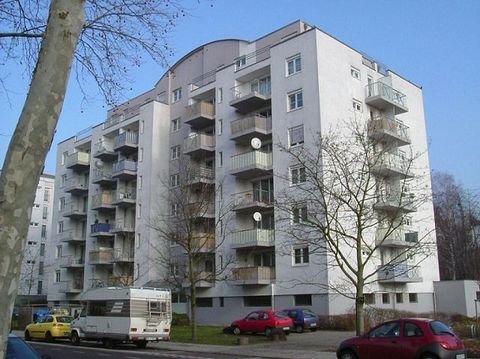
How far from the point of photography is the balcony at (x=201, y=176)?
136 ft

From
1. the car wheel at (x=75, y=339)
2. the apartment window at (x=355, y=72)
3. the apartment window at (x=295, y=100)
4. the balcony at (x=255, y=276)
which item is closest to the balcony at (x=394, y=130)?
the apartment window at (x=355, y=72)

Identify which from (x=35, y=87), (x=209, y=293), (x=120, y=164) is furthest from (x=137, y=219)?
(x=35, y=87)

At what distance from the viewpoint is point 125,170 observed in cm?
5184

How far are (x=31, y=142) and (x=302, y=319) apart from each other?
94.8 ft

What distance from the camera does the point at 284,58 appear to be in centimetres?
3994

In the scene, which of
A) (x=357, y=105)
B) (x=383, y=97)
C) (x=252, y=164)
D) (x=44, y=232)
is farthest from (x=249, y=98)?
(x=44, y=232)

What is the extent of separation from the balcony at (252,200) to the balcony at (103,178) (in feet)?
61.4

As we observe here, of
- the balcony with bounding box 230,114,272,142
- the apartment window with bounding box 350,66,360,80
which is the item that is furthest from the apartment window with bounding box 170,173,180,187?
the apartment window with bounding box 350,66,360,80

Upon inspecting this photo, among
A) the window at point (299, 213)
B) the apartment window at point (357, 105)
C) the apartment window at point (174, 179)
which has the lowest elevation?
the window at point (299, 213)

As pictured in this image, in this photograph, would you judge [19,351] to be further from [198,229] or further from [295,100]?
[198,229]

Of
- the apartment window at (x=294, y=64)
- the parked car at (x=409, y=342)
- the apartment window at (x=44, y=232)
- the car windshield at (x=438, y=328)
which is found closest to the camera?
the parked car at (x=409, y=342)

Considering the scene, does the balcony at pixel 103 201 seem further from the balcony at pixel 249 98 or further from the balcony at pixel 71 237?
the balcony at pixel 249 98

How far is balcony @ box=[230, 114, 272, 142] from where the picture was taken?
1585 inches

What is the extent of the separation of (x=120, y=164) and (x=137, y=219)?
6.03m
